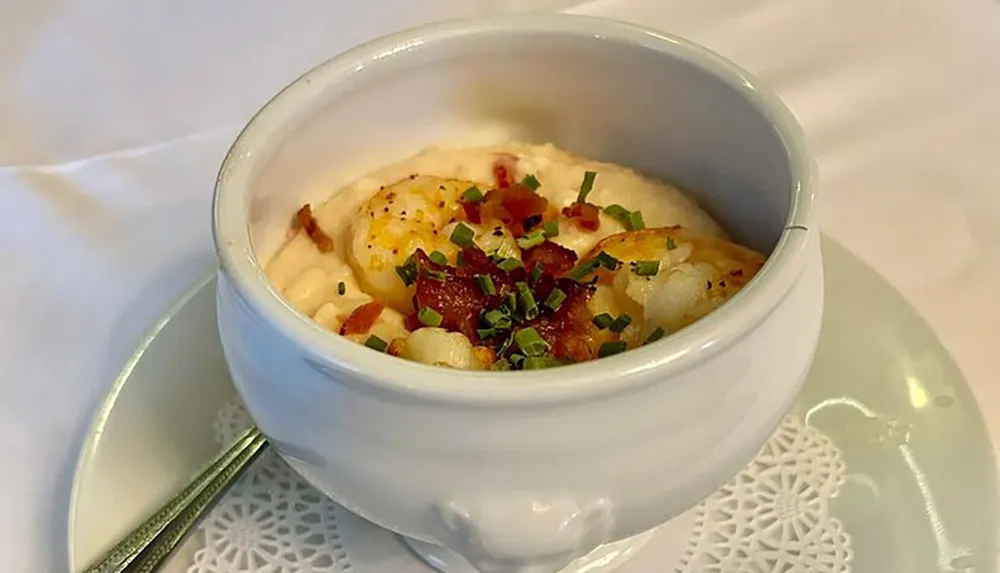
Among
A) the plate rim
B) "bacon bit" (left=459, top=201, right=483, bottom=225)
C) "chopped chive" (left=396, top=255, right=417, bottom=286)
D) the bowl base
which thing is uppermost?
"bacon bit" (left=459, top=201, right=483, bottom=225)

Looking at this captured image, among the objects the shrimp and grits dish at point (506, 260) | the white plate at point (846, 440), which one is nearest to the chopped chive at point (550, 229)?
the shrimp and grits dish at point (506, 260)

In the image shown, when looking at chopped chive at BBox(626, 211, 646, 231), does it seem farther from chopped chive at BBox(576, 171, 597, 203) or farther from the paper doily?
the paper doily

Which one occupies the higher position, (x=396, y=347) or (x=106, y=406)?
(x=396, y=347)

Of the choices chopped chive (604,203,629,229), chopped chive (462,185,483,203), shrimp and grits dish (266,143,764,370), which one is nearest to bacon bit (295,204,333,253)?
shrimp and grits dish (266,143,764,370)

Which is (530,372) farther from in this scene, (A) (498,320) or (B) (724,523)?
(B) (724,523)

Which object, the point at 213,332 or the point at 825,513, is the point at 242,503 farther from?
the point at 825,513

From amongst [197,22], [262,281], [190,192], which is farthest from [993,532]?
[197,22]

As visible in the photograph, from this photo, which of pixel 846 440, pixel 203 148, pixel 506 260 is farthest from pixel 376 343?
pixel 203 148
